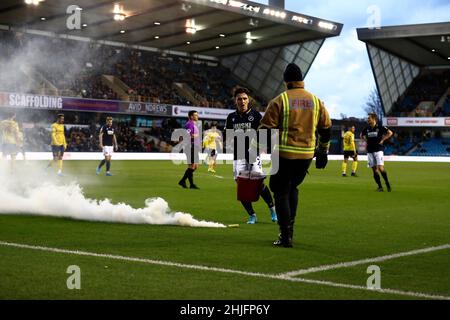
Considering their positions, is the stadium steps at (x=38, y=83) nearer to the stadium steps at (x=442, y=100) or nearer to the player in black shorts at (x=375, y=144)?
the player in black shorts at (x=375, y=144)

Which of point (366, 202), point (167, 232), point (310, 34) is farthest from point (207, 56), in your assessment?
point (167, 232)

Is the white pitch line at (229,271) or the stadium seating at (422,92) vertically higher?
the stadium seating at (422,92)

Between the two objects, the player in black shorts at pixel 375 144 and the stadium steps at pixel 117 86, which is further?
the stadium steps at pixel 117 86

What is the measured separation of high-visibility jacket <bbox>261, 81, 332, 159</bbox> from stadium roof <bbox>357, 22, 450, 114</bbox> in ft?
183

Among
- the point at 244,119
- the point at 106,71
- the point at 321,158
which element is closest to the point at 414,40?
the point at 106,71

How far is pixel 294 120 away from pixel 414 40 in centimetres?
6140

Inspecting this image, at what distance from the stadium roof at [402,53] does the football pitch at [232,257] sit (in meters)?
52.6

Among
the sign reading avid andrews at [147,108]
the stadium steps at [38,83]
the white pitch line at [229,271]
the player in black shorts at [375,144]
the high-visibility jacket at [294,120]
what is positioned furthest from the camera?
the sign reading avid andrews at [147,108]

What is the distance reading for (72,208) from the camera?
11688mm

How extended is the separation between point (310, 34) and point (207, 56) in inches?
540

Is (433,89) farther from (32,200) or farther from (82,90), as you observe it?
(32,200)

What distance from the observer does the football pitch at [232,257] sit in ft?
19.7

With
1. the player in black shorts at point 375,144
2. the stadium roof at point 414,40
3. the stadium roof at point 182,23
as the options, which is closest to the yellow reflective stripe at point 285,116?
the player in black shorts at point 375,144
